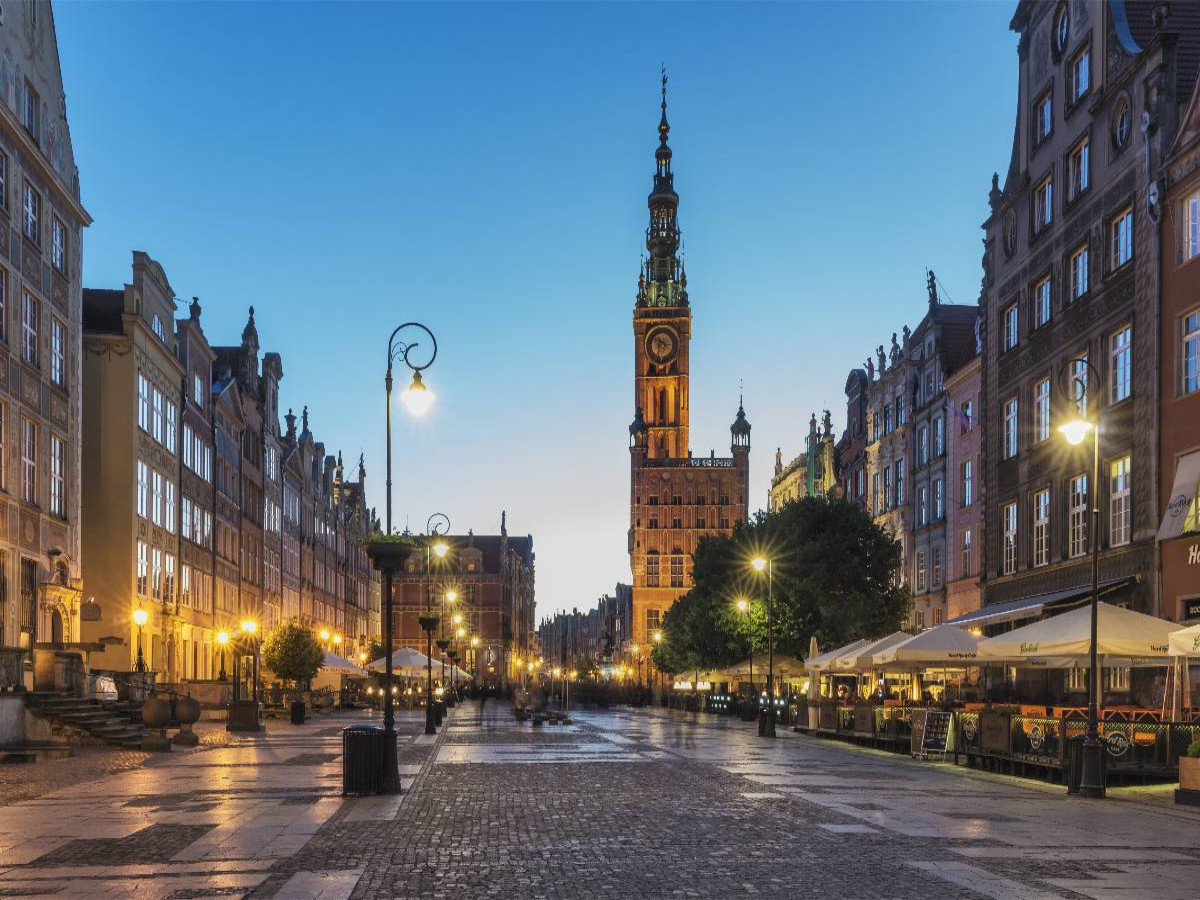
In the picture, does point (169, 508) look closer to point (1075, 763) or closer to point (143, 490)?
point (143, 490)

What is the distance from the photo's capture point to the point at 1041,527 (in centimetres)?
3962

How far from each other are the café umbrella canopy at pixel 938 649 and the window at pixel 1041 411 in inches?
354

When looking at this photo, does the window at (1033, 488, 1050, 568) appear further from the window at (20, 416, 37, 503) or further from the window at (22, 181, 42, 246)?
the window at (22, 181, 42, 246)

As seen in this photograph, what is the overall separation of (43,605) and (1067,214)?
26.8 meters

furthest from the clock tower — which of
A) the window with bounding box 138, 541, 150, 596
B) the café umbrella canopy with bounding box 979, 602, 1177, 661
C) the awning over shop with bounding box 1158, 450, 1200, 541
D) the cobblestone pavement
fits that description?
the cobblestone pavement

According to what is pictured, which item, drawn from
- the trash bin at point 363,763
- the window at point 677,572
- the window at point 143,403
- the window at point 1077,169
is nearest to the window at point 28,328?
the window at point 143,403

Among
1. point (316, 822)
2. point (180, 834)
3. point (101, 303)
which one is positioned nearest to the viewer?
point (180, 834)


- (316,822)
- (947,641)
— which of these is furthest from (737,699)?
(316,822)

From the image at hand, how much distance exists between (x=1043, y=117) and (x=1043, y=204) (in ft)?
8.24

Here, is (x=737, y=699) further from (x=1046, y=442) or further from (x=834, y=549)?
(x=1046, y=442)

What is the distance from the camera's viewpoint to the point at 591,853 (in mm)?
13867

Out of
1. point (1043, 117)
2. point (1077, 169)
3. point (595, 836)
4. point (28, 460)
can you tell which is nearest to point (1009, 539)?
point (1077, 169)

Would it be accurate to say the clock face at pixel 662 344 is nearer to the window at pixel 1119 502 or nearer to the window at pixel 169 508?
the window at pixel 169 508

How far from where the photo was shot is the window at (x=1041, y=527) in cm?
3906
